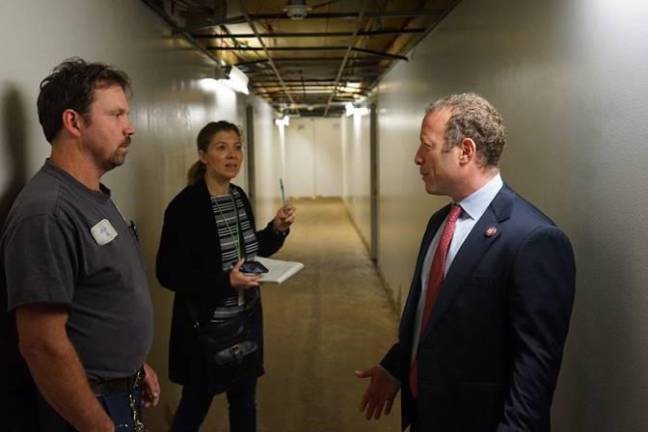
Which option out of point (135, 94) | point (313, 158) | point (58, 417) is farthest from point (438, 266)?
point (313, 158)

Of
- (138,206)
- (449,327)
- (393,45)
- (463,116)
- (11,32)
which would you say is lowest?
(449,327)

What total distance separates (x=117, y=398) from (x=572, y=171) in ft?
4.22

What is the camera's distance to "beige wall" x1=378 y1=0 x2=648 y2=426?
47.3 inches

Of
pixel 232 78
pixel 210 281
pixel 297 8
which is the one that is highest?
pixel 297 8

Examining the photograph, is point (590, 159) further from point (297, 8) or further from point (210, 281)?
point (297, 8)

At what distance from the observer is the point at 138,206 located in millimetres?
2328

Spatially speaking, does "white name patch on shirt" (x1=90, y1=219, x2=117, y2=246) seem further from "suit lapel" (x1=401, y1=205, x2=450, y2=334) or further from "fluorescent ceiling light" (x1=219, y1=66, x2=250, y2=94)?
"fluorescent ceiling light" (x1=219, y1=66, x2=250, y2=94)

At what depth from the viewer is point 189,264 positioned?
77.9 inches

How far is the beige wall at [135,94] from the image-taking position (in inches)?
51.3

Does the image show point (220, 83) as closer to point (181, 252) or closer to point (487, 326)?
point (181, 252)

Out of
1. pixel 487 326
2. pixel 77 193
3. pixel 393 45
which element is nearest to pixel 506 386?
pixel 487 326

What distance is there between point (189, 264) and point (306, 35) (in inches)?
95.3

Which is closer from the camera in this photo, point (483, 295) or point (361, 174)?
point (483, 295)

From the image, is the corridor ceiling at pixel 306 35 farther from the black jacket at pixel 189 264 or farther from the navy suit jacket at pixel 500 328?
the navy suit jacket at pixel 500 328
